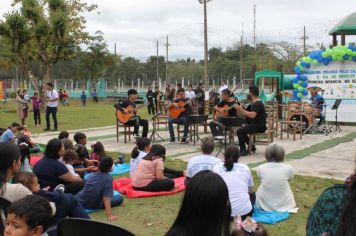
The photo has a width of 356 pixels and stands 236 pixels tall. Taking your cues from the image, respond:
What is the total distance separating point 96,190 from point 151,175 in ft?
4.08

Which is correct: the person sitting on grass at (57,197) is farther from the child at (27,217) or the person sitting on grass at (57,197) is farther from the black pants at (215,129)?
the black pants at (215,129)

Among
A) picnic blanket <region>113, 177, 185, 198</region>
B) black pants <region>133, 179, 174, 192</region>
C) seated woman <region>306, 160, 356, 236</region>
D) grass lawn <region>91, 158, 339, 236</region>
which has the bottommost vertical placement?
grass lawn <region>91, 158, 339, 236</region>

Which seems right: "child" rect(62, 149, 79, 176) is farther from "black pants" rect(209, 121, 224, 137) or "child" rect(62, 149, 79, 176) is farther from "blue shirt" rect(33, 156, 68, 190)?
"black pants" rect(209, 121, 224, 137)

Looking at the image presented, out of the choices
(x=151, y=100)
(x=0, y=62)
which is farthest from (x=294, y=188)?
(x=0, y=62)

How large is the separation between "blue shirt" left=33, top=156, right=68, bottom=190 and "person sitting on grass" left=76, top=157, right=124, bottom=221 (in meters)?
0.44

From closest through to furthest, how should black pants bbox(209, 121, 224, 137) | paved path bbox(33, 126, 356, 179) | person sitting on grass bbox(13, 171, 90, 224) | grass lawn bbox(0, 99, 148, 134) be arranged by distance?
person sitting on grass bbox(13, 171, 90, 224), paved path bbox(33, 126, 356, 179), black pants bbox(209, 121, 224, 137), grass lawn bbox(0, 99, 148, 134)

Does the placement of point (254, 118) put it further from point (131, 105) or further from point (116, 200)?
point (116, 200)

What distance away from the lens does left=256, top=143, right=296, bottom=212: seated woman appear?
5852mm

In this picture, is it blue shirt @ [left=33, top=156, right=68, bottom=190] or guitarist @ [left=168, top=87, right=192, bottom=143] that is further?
guitarist @ [left=168, top=87, right=192, bottom=143]

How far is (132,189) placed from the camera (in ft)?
23.7

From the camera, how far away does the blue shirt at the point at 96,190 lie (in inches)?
238

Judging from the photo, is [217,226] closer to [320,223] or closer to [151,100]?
[320,223]

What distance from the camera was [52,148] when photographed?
572cm

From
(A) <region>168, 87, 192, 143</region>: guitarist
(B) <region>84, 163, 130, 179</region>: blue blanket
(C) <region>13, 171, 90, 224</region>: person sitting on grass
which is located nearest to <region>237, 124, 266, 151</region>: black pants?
(A) <region>168, 87, 192, 143</region>: guitarist
